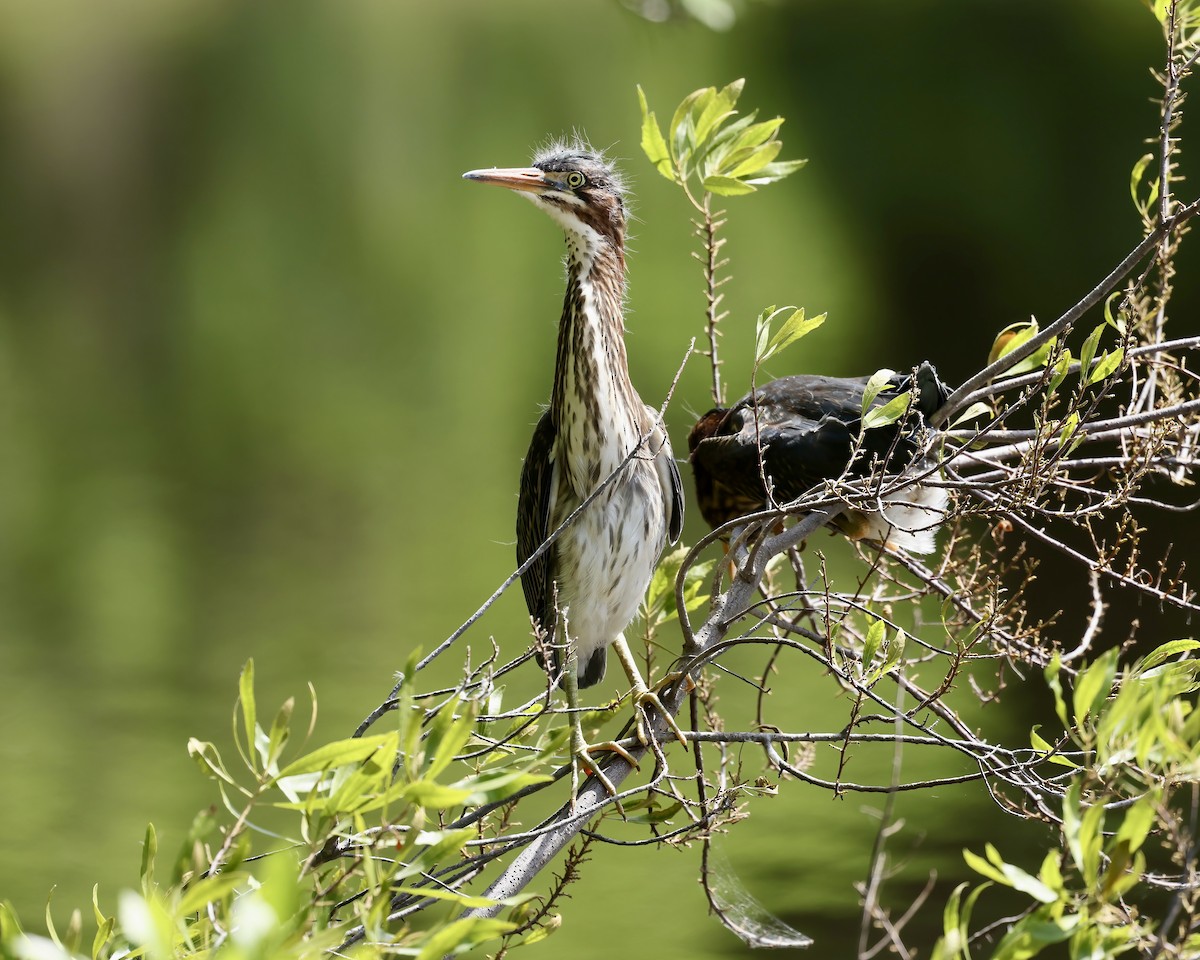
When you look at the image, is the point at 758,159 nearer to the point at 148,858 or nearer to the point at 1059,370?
the point at 1059,370

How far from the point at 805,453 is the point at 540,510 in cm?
40

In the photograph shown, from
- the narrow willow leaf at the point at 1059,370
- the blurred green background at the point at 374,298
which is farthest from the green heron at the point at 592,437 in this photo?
the blurred green background at the point at 374,298

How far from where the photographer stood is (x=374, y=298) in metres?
7.73

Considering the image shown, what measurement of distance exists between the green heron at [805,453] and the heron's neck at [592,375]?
19cm

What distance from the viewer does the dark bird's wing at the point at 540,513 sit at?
200cm

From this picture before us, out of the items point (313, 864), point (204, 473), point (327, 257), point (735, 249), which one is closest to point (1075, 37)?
point (735, 249)

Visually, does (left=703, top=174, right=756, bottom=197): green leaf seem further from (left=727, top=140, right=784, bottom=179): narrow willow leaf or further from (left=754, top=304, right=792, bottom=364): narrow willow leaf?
(left=754, top=304, right=792, bottom=364): narrow willow leaf

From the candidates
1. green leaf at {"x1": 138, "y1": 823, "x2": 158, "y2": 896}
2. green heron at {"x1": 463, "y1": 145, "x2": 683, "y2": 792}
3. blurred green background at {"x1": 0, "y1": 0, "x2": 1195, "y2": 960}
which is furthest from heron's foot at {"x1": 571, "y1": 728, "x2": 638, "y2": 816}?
blurred green background at {"x1": 0, "y1": 0, "x2": 1195, "y2": 960}

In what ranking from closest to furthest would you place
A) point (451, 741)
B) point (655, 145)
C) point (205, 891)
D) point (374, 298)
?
1. point (205, 891)
2. point (451, 741)
3. point (655, 145)
4. point (374, 298)

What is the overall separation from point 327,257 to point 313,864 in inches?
283

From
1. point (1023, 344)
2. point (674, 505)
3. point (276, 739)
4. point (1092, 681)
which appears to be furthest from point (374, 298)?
point (1092, 681)

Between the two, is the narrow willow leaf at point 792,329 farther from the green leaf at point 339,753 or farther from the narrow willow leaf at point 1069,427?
the green leaf at point 339,753

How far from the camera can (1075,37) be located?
819 centimetres

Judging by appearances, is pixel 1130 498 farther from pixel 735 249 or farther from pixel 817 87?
pixel 817 87
